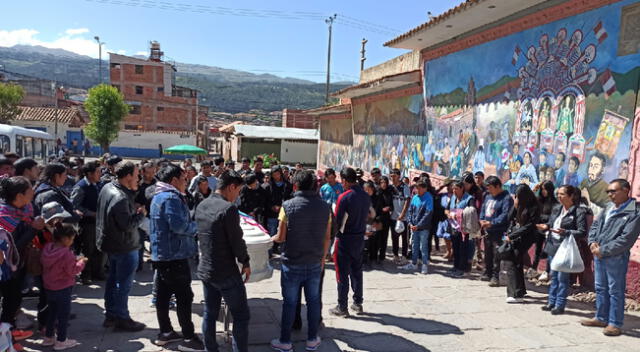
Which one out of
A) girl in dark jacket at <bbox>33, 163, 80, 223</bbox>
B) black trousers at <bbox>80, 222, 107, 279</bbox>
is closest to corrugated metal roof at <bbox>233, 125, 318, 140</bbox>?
black trousers at <bbox>80, 222, 107, 279</bbox>

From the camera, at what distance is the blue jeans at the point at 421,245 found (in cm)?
725

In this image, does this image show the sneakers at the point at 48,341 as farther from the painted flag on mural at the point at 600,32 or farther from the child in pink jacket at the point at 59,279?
the painted flag on mural at the point at 600,32

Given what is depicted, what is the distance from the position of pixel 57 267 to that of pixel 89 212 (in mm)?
2193

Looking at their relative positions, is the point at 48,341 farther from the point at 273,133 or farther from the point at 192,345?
the point at 273,133

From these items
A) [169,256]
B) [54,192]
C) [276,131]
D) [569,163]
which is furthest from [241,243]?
[276,131]

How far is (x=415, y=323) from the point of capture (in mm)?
5074

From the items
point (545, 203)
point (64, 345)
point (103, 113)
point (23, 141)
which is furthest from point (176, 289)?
point (103, 113)

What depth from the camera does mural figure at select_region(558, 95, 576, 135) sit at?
6.81 m

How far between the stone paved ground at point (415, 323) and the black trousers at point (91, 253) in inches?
13.1

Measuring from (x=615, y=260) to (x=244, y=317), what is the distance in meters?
4.06

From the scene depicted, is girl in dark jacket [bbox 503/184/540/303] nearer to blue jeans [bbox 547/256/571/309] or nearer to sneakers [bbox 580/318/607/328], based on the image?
→ blue jeans [bbox 547/256/571/309]

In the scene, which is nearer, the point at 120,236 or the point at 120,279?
the point at 120,236

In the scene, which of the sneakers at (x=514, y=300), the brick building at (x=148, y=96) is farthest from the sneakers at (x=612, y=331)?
the brick building at (x=148, y=96)

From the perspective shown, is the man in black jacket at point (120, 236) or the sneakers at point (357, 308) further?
the sneakers at point (357, 308)
